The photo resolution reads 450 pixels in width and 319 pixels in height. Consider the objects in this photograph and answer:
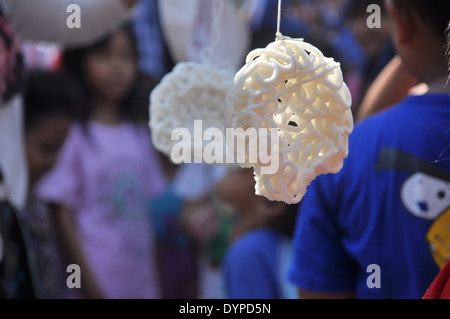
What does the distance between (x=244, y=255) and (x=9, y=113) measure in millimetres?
1072

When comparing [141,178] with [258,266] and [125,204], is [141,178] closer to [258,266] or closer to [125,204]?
[125,204]

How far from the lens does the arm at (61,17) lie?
1712 millimetres

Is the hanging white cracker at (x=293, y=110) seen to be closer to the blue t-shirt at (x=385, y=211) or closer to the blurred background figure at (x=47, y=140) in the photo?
the blue t-shirt at (x=385, y=211)

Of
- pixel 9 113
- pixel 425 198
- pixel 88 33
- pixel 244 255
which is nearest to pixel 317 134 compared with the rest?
pixel 425 198

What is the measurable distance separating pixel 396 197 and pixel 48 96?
168cm

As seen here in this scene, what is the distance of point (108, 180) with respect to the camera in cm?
254

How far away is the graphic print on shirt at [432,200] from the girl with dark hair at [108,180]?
151 centimetres

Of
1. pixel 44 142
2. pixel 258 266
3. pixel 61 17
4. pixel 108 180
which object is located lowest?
pixel 258 266

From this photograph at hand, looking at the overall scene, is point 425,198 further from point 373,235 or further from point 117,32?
point 117,32

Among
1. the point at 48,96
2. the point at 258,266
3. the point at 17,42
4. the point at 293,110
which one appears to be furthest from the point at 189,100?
the point at 48,96

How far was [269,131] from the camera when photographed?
92 cm

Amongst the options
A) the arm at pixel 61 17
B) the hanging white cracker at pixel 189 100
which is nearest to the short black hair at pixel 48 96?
the arm at pixel 61 17

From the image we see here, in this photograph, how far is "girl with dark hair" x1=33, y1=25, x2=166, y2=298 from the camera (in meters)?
2.51

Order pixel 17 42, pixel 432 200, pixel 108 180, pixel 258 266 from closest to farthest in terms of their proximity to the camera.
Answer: pixel 432 200 → pixel 17 42 → pixel 258 266 → pixel 108 180
